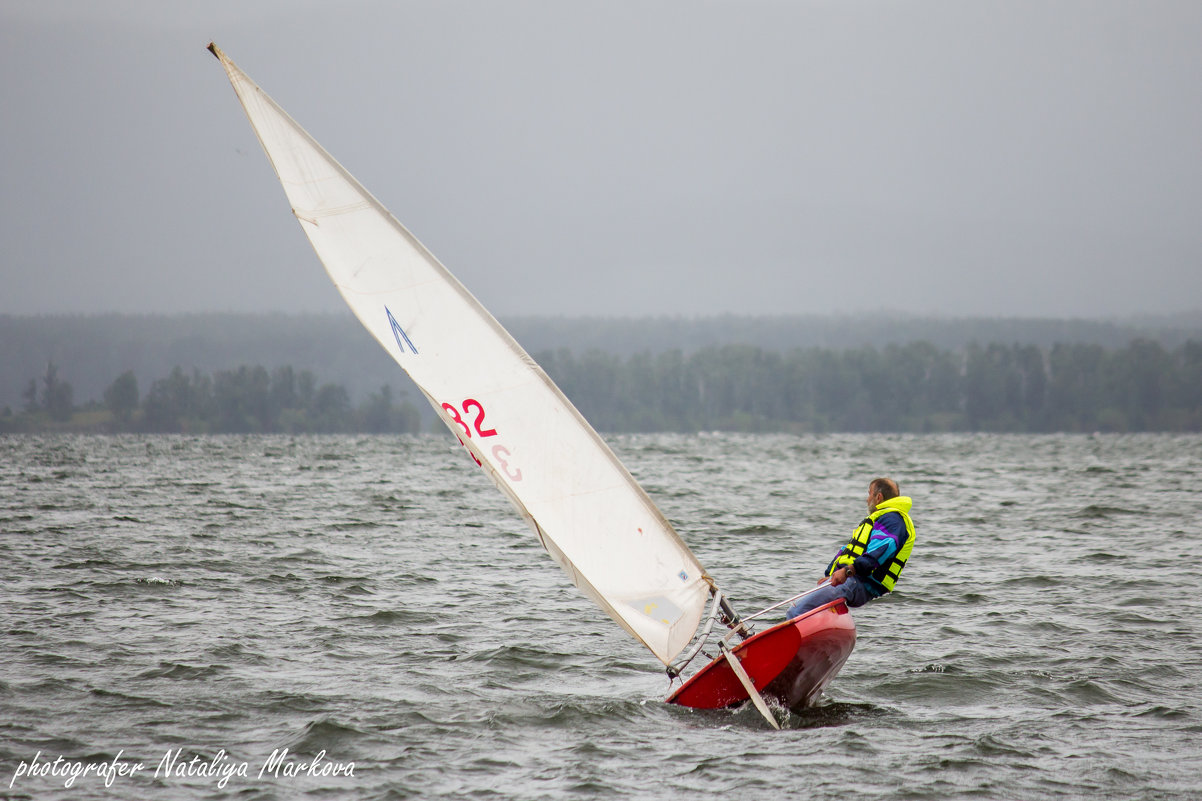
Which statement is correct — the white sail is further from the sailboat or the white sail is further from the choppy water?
the choppy water

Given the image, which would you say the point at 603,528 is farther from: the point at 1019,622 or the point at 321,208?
the point at 1019,622

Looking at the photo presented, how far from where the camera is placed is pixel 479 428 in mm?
8852

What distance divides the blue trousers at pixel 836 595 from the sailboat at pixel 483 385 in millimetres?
1169

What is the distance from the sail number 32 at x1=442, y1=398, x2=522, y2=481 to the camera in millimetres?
8797

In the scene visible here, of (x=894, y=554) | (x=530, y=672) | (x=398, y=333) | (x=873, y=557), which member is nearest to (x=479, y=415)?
(x=398, y=333)

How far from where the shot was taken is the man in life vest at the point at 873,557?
9.73 metres

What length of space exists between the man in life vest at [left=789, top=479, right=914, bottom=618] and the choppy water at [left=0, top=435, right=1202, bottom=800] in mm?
1031

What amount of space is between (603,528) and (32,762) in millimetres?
4551

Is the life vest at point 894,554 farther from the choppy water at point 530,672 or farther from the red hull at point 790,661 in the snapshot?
the choppy water at point 530,672

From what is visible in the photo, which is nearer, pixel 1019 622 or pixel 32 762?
pixel 32 762

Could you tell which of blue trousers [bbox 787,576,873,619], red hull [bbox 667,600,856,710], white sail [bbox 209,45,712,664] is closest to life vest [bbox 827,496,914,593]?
blue trousers [bbox 787,576,873,619]

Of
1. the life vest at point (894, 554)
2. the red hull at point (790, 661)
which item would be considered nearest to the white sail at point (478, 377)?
the red hull at point (790, 661)

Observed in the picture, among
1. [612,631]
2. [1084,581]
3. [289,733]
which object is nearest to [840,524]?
[1084,581]

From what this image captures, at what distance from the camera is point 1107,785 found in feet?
25.5
